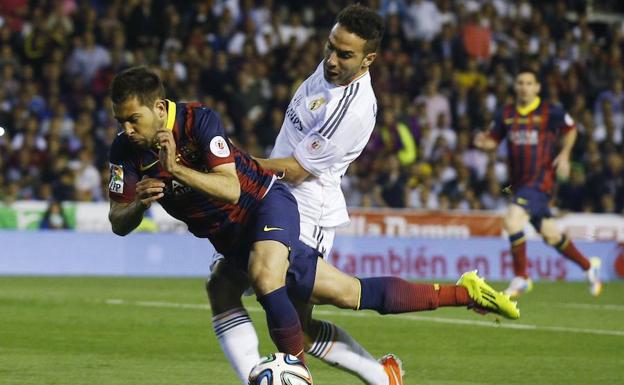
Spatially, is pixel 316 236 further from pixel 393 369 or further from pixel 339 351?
pixel 393 369

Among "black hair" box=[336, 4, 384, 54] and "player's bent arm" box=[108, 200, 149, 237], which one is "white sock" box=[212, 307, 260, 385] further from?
"black hair" box=[336, 4, 384, 54]

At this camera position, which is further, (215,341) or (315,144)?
(215,341)

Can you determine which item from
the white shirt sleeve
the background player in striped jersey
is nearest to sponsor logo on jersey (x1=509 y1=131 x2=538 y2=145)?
the background player in striped jersey

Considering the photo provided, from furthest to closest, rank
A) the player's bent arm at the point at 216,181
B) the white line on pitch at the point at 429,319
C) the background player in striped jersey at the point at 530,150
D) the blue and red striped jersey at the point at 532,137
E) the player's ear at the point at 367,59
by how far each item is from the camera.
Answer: the blue and red striped jersey at the point at 532,137
the background player in striped jersey at the point at 530,150
the white line on pitch at the point at 429,319
the player's ear at the point at 367,59
the player's bent arm at the point at 216,181

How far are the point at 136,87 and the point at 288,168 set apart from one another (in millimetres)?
1307

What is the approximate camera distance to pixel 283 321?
21.2ft

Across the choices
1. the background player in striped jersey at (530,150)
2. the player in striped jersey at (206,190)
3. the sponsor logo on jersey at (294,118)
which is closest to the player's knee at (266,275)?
the player in striped jersey at (206,190)

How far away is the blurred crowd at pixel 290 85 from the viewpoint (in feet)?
65.8

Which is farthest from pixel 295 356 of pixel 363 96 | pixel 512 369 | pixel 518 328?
pixel 518 328

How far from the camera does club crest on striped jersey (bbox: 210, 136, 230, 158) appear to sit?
6.37m

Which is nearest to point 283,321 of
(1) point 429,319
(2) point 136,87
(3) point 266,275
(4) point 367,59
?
(3) point 266,275

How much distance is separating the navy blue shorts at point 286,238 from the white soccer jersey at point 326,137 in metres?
0.40

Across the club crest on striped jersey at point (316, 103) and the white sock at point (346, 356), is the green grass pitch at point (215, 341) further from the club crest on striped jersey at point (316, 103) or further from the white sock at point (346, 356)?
the club crest on striped jersey at point (316, 103)

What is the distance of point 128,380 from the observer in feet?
26.3
